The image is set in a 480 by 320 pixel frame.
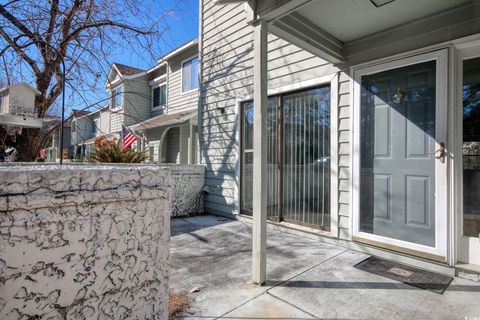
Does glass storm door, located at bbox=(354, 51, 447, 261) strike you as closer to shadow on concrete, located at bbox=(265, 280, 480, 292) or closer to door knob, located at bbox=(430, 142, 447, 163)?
door knob, located at bbox=(430, 142, 447, 163)

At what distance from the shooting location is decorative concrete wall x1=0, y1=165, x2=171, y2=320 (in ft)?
3.85

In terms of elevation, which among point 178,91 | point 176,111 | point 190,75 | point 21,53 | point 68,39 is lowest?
point 21,53

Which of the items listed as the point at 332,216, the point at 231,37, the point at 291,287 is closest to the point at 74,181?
the point at 291,287

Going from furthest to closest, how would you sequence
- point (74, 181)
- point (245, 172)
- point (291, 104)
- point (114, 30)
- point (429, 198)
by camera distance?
point (245, 172), point (291, 104), point (114, 30), point (429, 198), point (74, 181)

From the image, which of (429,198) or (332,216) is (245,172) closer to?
(332,216)

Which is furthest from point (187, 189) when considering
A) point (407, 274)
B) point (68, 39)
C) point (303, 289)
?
point (407, 274)

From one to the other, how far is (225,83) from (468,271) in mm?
4485

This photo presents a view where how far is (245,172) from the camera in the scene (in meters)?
4.97

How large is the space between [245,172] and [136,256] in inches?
138

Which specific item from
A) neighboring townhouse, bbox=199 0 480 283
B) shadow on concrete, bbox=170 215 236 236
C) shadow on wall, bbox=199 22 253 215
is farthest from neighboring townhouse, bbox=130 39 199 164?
neighboring townhouse, bbox=199 0 480 283

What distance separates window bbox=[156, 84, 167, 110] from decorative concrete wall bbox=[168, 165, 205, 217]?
5.46 metres

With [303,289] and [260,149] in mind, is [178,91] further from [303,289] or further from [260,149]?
[303,289]

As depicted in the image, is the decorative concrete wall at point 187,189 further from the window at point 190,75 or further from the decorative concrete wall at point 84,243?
the decorative concrete wall at point 84,243

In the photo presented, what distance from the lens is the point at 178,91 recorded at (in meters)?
9.04
